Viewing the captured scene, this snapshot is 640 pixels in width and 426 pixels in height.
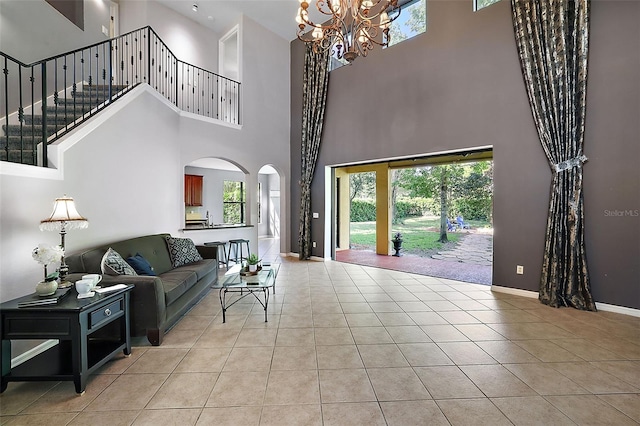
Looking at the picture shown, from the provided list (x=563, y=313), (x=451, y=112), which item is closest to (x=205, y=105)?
(x=451, y=112)

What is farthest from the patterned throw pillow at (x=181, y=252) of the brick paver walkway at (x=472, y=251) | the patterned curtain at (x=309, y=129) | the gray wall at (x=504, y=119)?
the brick paver walkway at (x=472, y=251)

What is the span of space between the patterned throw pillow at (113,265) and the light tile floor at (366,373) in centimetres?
76

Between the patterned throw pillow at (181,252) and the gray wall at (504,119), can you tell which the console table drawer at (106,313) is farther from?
the gray wall at (504,119)

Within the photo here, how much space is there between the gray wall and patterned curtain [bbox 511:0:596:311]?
14cm

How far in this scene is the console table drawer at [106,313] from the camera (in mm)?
2178

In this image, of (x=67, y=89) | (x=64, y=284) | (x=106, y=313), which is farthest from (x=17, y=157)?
(x=67, y=89)

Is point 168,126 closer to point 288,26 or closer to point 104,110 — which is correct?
point 104,110

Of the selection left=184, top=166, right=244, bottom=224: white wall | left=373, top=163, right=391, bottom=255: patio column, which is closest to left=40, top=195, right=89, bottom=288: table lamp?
left=373, top=163, right=391, bottom=255: patio column

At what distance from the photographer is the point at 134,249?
372cm

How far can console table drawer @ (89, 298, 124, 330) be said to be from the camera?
2178mm

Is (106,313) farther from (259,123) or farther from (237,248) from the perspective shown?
(259,123)

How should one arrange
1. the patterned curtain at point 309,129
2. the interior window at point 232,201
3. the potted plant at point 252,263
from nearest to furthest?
the potted plant at point 252,263, the patterned curtain at point 309,129, the interior window at point 232,201

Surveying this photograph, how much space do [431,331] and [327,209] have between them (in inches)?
169

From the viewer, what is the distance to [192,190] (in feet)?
31.7
